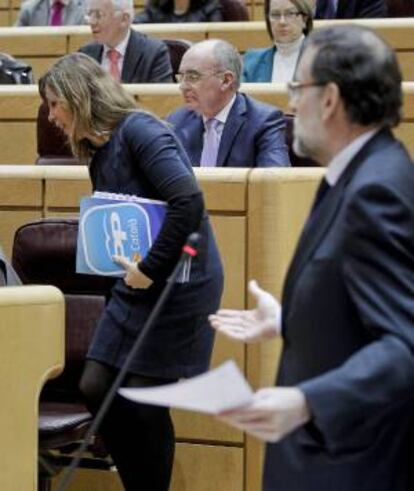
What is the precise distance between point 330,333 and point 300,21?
3007 millimetres

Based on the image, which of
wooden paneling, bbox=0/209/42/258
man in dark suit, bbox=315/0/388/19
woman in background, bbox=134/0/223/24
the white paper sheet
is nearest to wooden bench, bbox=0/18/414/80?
woman in background, bbox=134/0/223/24

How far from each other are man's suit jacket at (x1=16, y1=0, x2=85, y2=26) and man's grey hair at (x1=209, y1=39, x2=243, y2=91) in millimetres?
2519

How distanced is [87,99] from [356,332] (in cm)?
123

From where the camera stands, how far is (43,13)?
18.4 feet

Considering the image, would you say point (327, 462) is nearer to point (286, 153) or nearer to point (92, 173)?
point (92, 173)

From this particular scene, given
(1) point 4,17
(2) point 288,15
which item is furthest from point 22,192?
(1) point 4,17

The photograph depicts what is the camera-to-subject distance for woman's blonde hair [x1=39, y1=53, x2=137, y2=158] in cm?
236

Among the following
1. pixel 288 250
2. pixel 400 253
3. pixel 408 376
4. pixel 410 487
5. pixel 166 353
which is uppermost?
pixel 400 253

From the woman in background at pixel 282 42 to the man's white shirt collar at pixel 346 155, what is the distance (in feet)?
9.20

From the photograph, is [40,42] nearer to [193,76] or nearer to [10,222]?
[193,76]

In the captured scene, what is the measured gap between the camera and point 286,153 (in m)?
3.04

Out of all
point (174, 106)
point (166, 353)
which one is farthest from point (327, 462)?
point (174, 106)

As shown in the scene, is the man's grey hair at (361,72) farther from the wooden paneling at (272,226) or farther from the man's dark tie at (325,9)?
the man's dark tie at (325,9)

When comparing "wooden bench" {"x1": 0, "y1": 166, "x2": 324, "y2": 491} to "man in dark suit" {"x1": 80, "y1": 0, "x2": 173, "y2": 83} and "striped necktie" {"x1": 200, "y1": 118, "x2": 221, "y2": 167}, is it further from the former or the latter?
"man in dark suit" {"x1": 80, "y1": 0, "x2": 173, "y2": 83}
